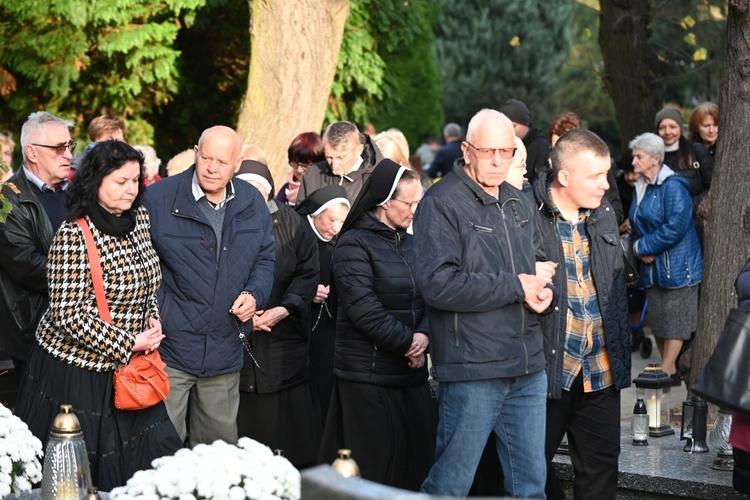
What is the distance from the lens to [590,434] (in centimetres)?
645

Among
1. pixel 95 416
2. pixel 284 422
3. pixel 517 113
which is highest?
pixel 517 113

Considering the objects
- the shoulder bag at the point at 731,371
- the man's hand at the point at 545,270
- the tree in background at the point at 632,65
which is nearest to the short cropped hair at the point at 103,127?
the man's hand at the point at 545,270

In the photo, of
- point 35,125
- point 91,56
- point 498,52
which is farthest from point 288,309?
point 498,52

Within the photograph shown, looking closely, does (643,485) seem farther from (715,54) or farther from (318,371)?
(715,54)

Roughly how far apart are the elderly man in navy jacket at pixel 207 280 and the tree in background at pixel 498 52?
36844 millimetres

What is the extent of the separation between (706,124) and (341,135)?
3859 mm

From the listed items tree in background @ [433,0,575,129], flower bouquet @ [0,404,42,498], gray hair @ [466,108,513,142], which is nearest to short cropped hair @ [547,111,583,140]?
gray hair @ [466,108,513,142]

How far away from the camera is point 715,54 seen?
69.2ft

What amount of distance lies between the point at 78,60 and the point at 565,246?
10.1m

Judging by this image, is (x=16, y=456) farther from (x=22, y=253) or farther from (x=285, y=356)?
(x=285, y=356)

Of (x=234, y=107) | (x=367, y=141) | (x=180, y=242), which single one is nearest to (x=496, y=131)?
(x=180, y=242)

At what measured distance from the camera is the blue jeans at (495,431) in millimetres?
5762

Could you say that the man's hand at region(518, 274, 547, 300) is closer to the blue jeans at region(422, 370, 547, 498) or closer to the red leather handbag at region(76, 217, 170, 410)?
the blue jeans at region(422, 370, 547, 498)

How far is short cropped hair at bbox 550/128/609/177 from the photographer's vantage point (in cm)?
615
